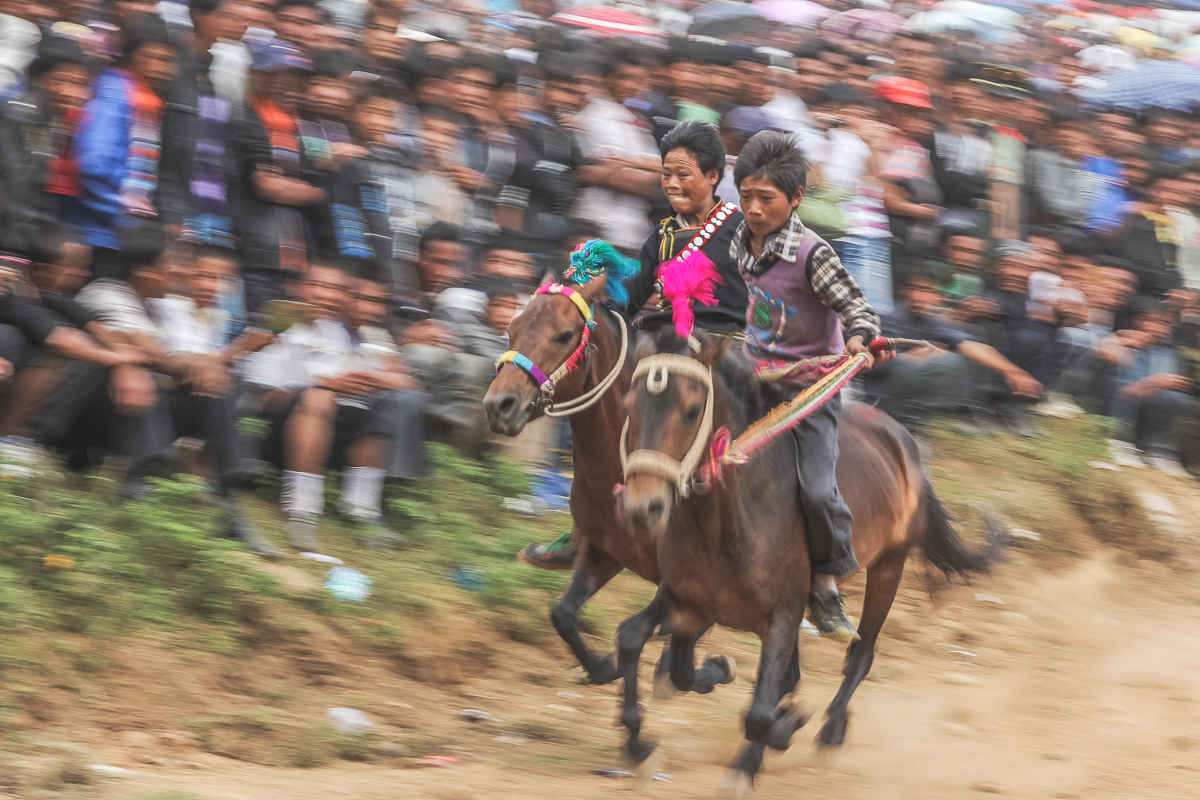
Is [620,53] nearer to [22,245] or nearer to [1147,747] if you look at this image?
[22,245]

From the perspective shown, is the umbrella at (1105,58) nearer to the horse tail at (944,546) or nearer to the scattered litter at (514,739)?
the horse tail at (944,546)

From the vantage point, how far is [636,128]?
10547mm

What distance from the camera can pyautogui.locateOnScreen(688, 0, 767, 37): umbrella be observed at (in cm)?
1347

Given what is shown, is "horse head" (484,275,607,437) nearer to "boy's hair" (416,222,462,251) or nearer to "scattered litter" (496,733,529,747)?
"scattered litter" (496,733,529,747)

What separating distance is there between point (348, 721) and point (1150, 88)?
1333 cm

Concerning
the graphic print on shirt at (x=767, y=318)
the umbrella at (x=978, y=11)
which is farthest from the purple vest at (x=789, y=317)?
the umbrella at (x=978, y=11)

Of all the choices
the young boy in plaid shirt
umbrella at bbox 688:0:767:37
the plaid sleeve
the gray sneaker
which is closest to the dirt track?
the gray sneaker

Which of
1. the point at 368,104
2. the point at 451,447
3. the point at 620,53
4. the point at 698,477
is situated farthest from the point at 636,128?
the point at 698,477

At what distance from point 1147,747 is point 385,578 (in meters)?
4.50

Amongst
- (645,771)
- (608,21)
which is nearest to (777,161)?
(645,771)

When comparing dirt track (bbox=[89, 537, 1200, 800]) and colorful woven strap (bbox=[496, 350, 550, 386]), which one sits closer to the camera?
dirt track (bbox=[89, 537, 1200, 800])

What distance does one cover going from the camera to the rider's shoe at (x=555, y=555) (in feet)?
23.4

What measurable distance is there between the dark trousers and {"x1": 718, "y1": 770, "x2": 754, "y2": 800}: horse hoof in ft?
3.13

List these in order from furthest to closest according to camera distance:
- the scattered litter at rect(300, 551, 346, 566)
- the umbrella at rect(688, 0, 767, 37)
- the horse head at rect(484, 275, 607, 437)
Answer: the umbrella at rect(688, 0, 767, 37)
the scattered litter at rect(300, 551, 346, 566)
the horse head at rect(484, 275, 607, 437)
